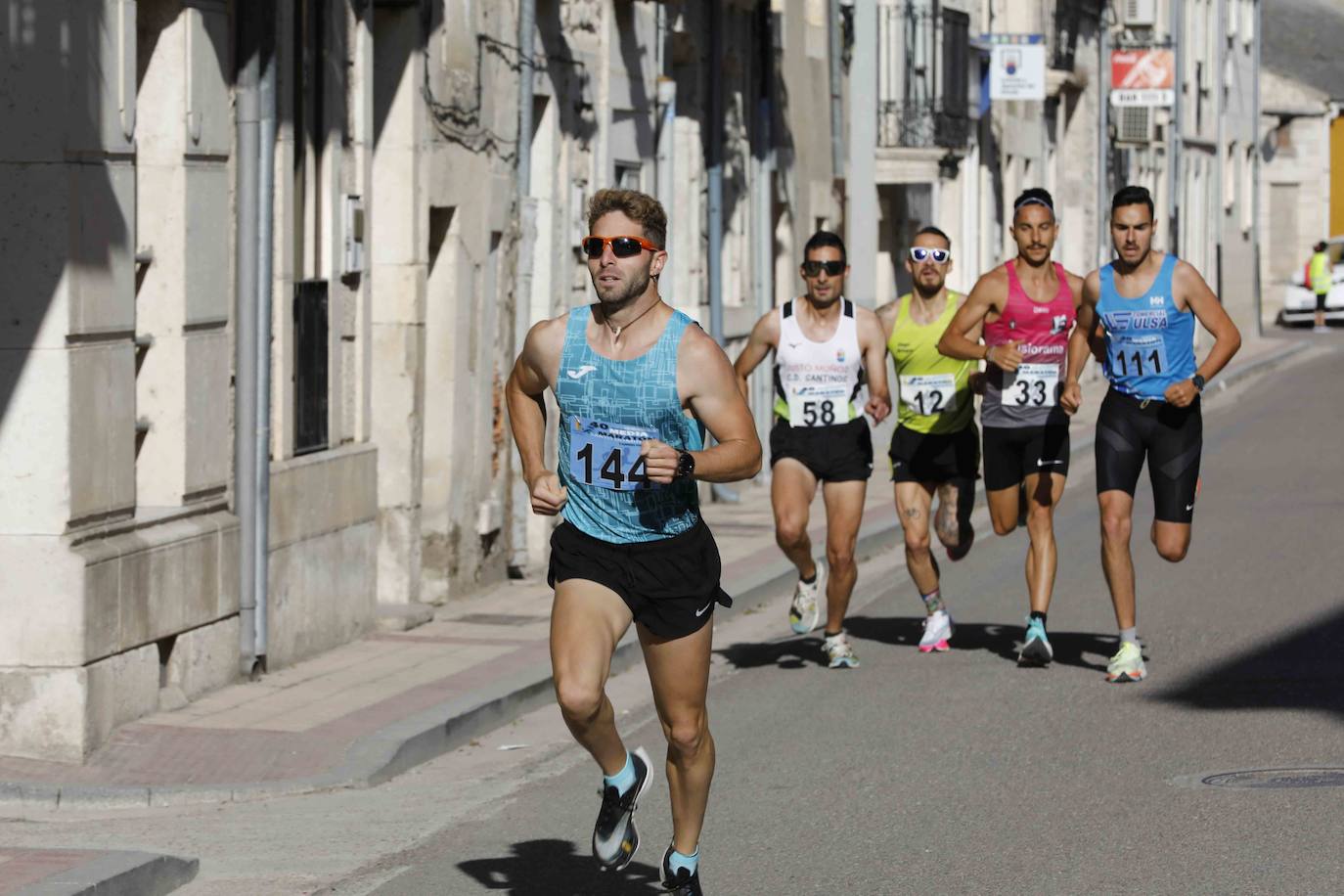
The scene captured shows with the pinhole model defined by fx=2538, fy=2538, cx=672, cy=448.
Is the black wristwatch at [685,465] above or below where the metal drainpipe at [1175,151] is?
below

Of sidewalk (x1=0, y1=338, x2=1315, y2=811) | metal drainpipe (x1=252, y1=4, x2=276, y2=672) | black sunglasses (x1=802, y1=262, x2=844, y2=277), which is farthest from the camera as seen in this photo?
black sunglasses (x1=802, y1=262, x2=844, y2=277)

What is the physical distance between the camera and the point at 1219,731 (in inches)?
375

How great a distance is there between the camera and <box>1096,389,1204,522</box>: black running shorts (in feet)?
36.1

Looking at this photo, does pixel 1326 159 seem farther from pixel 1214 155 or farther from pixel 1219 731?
pixel 1219 731

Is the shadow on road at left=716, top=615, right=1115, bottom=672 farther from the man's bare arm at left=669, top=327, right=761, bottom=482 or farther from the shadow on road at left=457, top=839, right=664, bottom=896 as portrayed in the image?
the man's bare arm at left=669, top=327, right=761, bottom=482

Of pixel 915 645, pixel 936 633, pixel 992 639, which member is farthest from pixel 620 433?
pixel 992 639

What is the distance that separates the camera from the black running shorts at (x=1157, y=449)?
1102cm

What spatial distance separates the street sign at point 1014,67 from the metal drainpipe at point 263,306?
2288 cm

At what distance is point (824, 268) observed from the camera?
1162 centimetres

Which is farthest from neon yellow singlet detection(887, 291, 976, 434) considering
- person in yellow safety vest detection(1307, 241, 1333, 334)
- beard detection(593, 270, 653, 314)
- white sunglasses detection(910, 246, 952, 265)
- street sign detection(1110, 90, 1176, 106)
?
person in yellow safety vest detection(1307, 241, 1333, 334)

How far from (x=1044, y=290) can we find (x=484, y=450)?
4644mm

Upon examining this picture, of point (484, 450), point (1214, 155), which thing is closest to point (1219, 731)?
point (484, 450)

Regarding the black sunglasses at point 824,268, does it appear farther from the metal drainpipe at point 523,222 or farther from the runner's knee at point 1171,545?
the metal drainpipe at point 523,222

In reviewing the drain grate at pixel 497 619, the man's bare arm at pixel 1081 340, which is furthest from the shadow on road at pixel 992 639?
the drain grate at pixel 497 619
